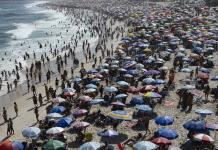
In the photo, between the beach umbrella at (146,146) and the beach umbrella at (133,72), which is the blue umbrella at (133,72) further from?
the beach umbrella at (146,146)

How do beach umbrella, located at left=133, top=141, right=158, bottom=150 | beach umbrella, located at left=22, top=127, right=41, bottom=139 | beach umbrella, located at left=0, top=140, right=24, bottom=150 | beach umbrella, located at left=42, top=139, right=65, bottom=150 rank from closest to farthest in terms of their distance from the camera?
beach umbrella, located at left=133, top=141, right=158, bottom=150 → beach umbrella, located at left=0, top=140, right=24, bottom=150 → beach umbrella, located at left=42, top=139, right=65, bottom=150 → beach umbrella, located at left=22, top=127, right=41, bottom=139

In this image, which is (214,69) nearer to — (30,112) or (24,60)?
(30,112)

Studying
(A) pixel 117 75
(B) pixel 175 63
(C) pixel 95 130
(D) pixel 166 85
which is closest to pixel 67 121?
(C) pixel 95 130

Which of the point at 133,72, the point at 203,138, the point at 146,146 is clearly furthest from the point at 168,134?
the point at 133,72

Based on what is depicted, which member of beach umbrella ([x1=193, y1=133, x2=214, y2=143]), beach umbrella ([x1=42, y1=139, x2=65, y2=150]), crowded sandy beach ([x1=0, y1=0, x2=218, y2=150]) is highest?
beach umbrella ([x1=193, y1=133, x2=214, y2=143])

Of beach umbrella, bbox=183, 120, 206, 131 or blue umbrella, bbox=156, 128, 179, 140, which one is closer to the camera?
blue umbrella, bbox=156, 128, 179, 140

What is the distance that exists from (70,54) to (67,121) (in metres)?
30.2

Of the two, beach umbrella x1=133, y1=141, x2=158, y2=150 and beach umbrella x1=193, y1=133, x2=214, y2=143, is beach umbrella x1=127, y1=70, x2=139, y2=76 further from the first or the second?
beach umbrella x1=133, y1=141, x2=158, y2=150

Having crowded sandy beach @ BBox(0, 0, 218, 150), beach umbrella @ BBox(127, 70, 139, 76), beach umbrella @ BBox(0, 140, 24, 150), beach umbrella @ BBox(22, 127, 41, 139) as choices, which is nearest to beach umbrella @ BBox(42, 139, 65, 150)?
crowded sandy beach @ BBox(0, 0, 218, 150)

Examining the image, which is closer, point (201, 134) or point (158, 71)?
point (201, 134)

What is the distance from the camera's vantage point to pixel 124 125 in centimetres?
2286

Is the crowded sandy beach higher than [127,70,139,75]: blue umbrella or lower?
lower

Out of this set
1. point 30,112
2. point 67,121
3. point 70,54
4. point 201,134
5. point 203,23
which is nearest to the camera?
point 201,134

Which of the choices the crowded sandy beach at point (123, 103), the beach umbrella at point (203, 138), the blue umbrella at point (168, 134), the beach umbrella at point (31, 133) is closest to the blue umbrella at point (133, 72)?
the crowded sandy beach at point (123, 103)
